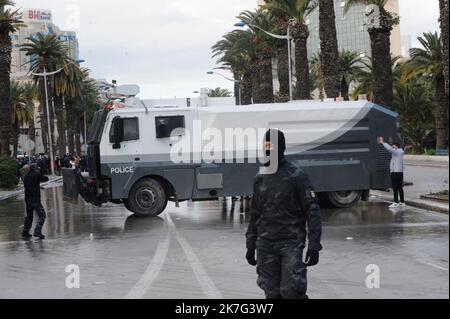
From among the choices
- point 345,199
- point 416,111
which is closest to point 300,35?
point 345,199

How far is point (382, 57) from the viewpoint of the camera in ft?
86.1

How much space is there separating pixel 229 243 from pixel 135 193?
18.5 ft

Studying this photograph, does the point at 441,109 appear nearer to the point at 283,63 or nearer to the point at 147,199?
the point at 283,63

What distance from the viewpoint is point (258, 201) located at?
5.69 m

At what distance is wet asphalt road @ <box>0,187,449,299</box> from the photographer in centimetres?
805

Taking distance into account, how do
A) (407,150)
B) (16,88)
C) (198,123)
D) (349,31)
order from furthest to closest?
(349,31) → (16,88) → (407,150) → (198,123)

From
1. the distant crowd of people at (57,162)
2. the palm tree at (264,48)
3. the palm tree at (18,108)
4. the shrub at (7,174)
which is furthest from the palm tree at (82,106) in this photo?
the shrub at (7,174)

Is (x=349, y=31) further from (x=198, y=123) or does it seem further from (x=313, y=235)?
(x=313, y=235)

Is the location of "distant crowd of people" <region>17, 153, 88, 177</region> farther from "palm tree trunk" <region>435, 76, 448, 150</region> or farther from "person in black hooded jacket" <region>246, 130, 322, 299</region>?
"palm tree trunk" <region>435, 76, 448, 150</region>

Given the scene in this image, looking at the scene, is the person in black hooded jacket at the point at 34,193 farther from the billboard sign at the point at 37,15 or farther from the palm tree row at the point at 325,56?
the billboard sign at the point at 37,15

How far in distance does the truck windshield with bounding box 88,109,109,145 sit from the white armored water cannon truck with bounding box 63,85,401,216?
0.03m

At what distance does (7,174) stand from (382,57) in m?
19.7
